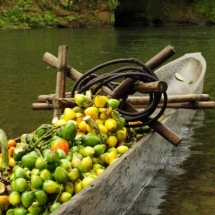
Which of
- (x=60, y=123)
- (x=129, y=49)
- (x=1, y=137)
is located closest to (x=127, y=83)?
(x=60, y=123)

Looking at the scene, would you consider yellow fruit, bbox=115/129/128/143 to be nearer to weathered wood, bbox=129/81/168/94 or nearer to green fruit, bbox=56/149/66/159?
weathered wood, bbox=129/81/168/94

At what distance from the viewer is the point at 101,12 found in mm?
38312

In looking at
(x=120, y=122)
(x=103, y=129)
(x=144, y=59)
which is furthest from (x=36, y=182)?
(x=144, y=59)

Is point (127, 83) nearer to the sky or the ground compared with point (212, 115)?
nearer to the sky

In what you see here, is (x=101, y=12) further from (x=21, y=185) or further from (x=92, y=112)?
(x=21, y=185)

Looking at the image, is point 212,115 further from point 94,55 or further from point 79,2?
point 79,2

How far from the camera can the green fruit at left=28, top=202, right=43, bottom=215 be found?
3.91m

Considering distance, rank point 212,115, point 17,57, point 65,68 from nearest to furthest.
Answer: point 65,68 < point 212,115 < point 17,57

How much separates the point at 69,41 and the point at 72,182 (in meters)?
21.5

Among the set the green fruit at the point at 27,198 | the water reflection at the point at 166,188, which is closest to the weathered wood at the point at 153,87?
the water reflection at the point at 166,188

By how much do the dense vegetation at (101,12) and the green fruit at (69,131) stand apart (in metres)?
31.3

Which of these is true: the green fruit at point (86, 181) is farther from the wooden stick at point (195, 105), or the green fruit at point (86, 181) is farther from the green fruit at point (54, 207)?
the wooden stick at point (195, 105)

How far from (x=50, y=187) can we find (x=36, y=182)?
0.10m

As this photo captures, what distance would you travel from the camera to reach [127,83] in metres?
5.78
